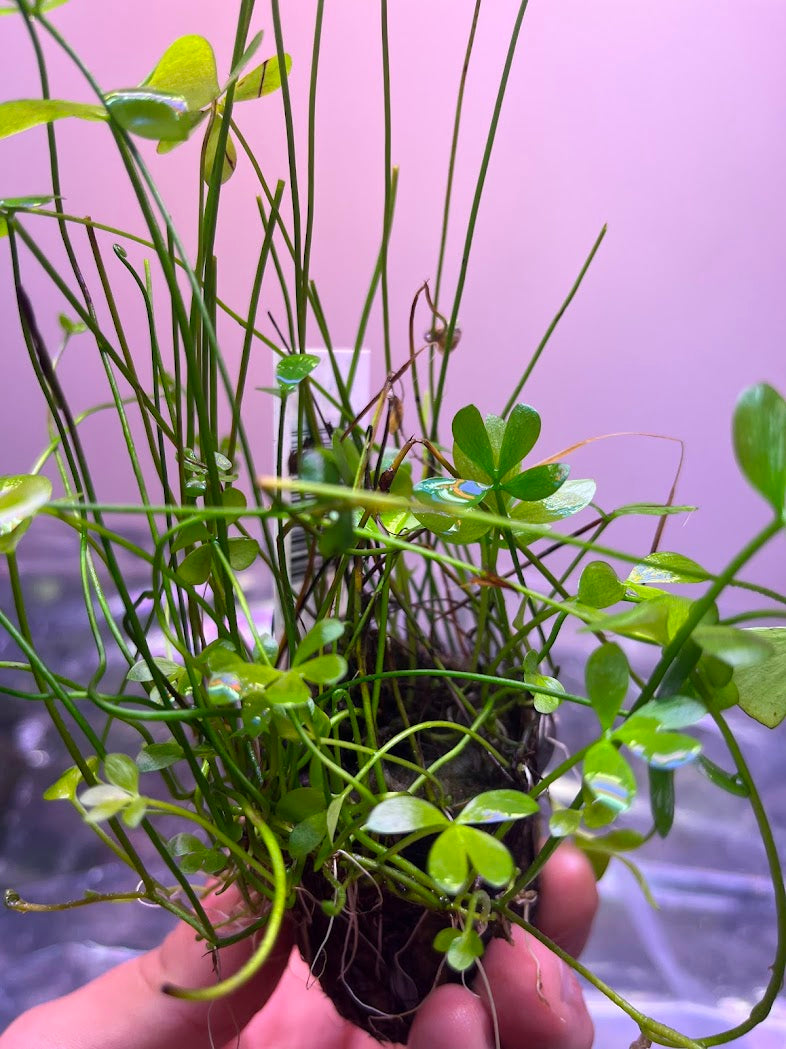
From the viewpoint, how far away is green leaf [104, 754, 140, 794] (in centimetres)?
28

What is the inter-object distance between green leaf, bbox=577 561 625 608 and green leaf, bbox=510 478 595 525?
3cm

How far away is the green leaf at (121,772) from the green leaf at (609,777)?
17 cm

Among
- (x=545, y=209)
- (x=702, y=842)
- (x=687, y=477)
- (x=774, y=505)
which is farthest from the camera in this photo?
(x=687, y=477)

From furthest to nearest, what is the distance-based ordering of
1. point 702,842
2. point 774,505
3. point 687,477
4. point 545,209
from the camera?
point 687,477 → point 545,209 → point 702,842 → point 774,505

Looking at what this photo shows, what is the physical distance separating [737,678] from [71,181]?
2.86 feet

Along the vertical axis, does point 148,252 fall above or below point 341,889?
above

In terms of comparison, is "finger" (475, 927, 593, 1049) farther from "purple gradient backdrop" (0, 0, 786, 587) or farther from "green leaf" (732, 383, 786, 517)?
"purple gradient backdrop" (0, 0, 786, 587)

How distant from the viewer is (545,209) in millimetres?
833

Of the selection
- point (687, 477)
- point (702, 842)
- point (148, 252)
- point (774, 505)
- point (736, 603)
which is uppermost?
point (148, 252)

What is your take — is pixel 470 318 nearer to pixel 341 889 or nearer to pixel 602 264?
pixel 602 264

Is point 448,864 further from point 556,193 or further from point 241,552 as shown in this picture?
point 556,193

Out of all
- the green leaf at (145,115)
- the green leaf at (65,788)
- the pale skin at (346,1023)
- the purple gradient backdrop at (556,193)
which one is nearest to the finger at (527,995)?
the pale skin at (346,1023)

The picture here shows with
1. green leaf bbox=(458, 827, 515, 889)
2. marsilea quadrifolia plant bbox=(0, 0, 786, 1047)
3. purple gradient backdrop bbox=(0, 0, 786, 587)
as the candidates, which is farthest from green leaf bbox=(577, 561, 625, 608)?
purple gradient backdrop bbox=(0, 0, 786, 587)

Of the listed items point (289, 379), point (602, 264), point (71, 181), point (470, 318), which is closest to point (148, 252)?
point (71, 181)
